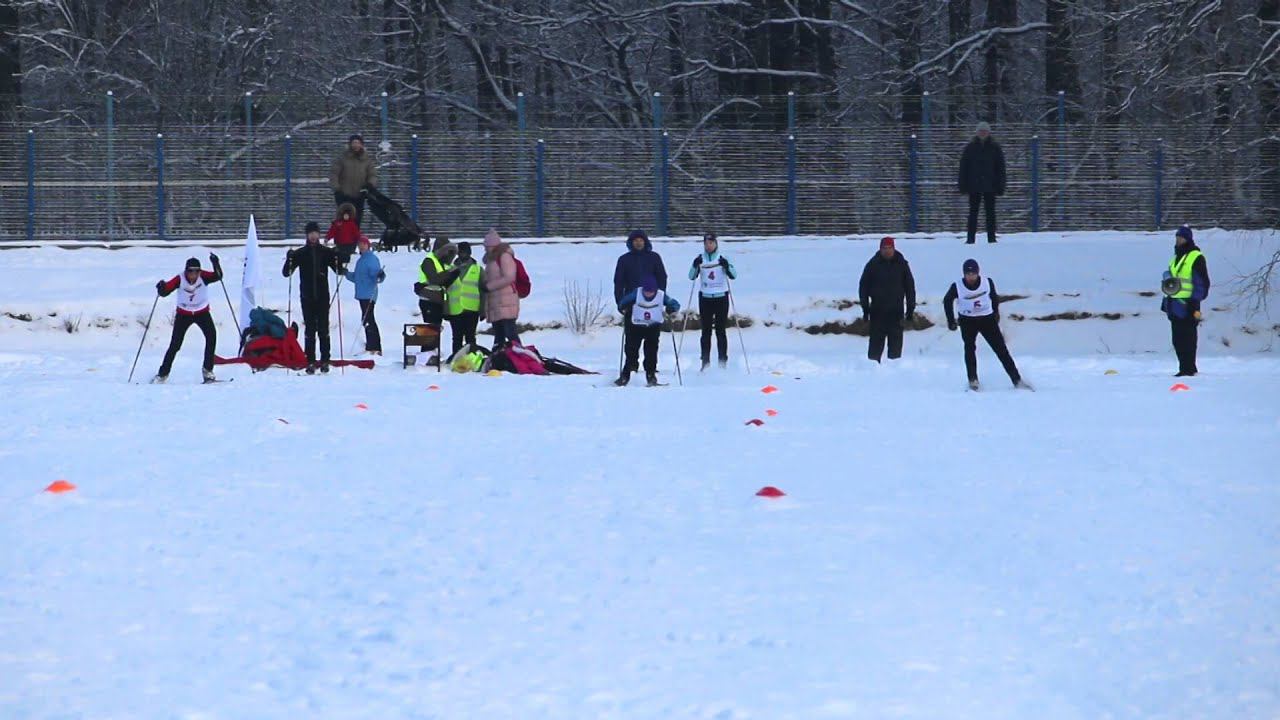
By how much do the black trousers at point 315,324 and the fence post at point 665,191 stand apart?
40.8ft

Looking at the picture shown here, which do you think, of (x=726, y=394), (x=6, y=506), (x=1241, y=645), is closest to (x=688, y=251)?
(x=726, y=394)

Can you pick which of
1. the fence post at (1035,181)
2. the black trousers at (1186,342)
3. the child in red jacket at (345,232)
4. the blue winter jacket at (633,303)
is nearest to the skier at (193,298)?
the blue winter jacket at (633,303)

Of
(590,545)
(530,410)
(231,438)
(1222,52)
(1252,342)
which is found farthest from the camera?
(1222,52)

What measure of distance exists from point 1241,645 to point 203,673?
3.49 metres

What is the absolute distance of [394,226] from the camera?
2775cm

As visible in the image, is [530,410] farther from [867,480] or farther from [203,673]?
[203,673]

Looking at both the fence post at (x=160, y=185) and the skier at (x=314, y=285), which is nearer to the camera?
the skier at (x=314, y=285)

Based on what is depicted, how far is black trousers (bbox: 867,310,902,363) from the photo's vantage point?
20062mm

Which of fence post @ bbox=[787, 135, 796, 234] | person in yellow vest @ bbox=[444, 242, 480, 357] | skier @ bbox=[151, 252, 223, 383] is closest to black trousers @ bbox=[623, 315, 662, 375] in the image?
person in yellow vest @ bbox=[444, 242, 480, 357]

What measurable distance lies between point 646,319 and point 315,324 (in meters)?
3.78

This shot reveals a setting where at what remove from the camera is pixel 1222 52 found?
88.2 feet

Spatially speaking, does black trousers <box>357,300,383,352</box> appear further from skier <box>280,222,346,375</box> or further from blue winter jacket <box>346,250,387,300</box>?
skier <box>280,222,346,375</box>

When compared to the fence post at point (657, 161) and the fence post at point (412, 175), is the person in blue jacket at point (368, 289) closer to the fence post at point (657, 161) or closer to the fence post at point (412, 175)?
the fence post at point (412, 175)

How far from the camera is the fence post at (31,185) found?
96.9ft
